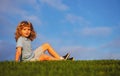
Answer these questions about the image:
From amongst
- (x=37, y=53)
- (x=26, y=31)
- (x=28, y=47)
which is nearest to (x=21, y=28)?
(x=26, y=31)

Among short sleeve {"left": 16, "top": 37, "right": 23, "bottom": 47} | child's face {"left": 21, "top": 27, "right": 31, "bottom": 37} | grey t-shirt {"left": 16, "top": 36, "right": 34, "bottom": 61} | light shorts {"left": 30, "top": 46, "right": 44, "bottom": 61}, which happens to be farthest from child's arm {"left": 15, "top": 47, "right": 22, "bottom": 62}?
light shorts {"left": 30, "top": 46, "right": 44, "bottom": 61}

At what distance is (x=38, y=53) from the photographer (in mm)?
16656

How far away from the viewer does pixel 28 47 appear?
16.6 metres

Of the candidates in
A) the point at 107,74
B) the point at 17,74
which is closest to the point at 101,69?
the point at 107,74

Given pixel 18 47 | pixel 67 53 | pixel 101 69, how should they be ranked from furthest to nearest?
pixel 67 53 → pixel 18 47 → pixel 101 69

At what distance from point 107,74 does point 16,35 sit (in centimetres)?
770

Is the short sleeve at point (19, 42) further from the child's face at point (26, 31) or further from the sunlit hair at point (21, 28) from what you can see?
the sunlit hair at point (21, 28)

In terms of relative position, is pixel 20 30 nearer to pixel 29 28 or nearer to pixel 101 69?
pixel 29 28

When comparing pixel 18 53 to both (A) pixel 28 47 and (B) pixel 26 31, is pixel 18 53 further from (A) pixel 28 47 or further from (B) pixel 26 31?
(B) pixel 26 31

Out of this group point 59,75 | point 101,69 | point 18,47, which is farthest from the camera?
point 18,47

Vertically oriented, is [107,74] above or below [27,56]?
below

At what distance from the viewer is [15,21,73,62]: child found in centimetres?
1645

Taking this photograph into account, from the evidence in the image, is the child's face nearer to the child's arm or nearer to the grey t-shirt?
the grey t-shirt

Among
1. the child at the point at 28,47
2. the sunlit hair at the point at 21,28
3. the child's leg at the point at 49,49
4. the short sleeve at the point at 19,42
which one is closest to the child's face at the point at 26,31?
the child at the point at 28,47
